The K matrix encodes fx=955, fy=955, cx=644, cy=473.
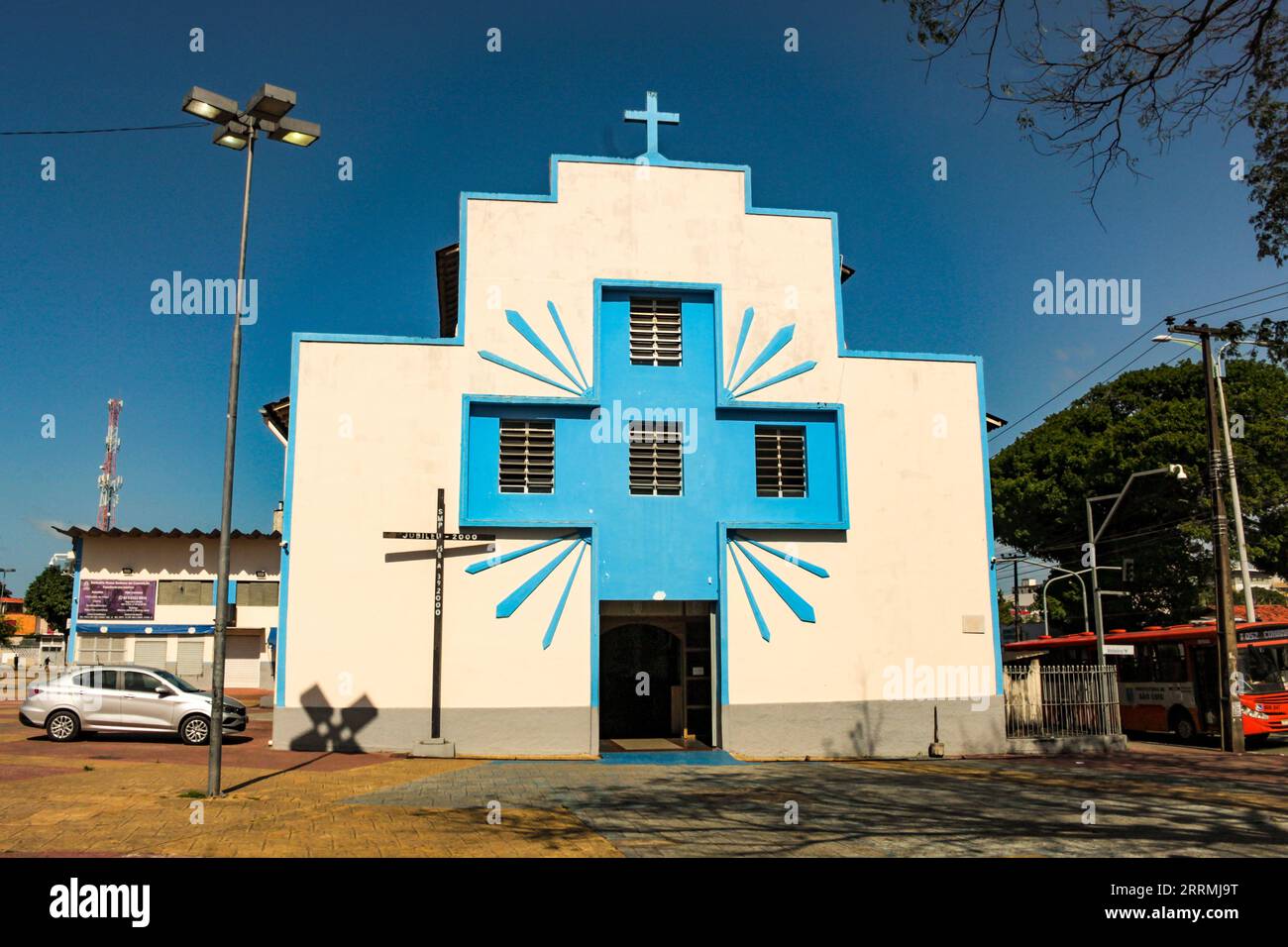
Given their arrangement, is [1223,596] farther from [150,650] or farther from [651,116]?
[150,650]

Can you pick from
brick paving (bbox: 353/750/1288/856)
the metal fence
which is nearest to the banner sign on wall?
brick paving (bbox: 353/750/1288/856)

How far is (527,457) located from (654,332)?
405cm

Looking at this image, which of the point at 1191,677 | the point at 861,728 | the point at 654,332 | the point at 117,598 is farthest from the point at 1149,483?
the point at 117,598

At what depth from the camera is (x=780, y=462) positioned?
2138 cm

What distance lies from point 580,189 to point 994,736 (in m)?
15.4

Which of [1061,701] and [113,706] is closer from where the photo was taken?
[113,706]

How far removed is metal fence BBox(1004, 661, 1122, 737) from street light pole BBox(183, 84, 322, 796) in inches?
693

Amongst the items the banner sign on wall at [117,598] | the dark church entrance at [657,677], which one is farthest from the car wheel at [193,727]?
the banner sign on wall at [117,598]

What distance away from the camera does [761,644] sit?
66.8 feet

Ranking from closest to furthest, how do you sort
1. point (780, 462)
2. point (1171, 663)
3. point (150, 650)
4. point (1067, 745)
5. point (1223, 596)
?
1. point (780, 462)
2. point (1067, 745)
3. point (1223, 596)
4. point (1171, 663)
5. point (150, 650)

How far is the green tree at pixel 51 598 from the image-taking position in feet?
227

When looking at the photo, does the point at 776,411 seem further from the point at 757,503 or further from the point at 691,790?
the point at 691,790

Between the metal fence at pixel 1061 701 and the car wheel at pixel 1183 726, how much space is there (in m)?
6.82

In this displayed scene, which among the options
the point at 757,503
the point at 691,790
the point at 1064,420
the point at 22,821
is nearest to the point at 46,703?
the point at 22,821
